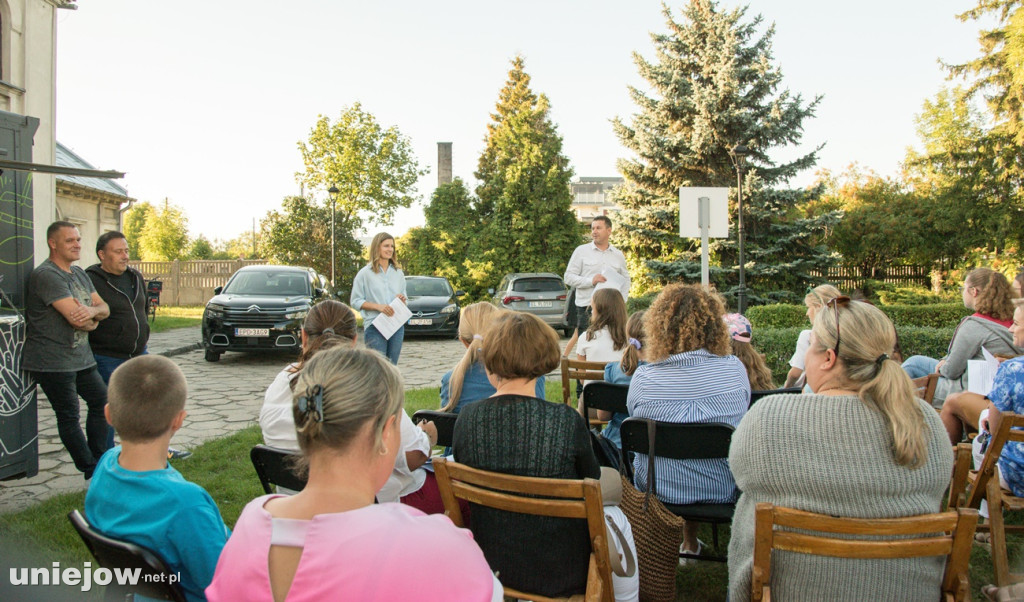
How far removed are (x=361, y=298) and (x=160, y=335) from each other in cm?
1062

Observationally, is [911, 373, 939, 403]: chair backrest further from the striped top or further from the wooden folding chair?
the striped top

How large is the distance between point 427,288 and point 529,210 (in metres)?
10.1

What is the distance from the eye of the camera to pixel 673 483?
3.06 m

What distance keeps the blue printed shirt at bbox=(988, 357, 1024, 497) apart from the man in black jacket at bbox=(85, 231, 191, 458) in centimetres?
572

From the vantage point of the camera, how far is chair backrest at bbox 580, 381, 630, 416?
3.68 meters

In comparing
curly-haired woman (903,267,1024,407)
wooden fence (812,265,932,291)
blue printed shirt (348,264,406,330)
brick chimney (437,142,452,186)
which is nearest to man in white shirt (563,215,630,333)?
blue printed shirt (348,264,406,330)

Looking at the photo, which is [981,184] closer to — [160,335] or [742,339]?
[742,339]

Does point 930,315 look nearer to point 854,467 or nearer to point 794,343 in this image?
point 794,343

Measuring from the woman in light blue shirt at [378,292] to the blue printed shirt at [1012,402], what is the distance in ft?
16.3

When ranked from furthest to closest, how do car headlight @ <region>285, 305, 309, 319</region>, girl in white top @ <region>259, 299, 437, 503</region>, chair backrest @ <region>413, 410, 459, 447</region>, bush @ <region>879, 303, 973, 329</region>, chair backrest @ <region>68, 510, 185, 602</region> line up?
bush @ <region>879, 303, 973, 329</region>, car headlight @ <region>285, 305, 309, 319</region>, chair backrest @ <region>413, 410, 459, 447</region>, girl in white top @ <region>259, 299, 437, 503</region>, chair backrest @ <region>68, 510, 185, 602</region>

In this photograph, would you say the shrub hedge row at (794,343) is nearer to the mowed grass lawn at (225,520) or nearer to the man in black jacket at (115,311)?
the mowed grass lawn at (225,520)

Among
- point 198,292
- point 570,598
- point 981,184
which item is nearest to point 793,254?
point 981,184

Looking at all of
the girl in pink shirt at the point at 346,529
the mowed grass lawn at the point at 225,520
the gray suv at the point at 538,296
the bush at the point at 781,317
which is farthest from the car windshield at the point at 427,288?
the girl in pink shirt at the point at 346,529

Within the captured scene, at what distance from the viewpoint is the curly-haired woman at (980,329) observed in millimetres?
4410
